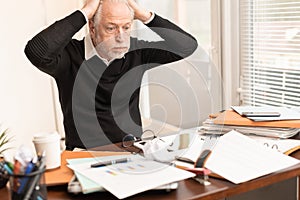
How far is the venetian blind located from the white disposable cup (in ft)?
4.78

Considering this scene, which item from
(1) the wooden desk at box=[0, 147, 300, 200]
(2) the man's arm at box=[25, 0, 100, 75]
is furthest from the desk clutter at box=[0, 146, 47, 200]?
(2) the man's arm at box=[25, 0, 100, 75]

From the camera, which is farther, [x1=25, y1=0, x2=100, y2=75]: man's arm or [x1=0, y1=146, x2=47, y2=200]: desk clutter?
[x1=25, y1=0, x2=100, y2=75]: man's arm

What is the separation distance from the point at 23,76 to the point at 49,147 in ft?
6.70

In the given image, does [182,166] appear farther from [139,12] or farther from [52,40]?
[139,12]

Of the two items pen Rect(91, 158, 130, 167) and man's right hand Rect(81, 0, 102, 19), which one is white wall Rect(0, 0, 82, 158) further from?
pen Rect(91, 158, 130, 167)

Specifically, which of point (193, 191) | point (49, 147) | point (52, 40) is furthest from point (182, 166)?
point (52, 40)

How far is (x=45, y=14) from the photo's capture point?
3029mm

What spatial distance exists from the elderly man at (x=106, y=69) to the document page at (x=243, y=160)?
0.58 meters

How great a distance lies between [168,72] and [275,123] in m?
1.24

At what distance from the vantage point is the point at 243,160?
1116 mm

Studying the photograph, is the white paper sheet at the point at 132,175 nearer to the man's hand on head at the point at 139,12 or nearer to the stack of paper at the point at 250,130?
the stack of paper at the point at 250,130

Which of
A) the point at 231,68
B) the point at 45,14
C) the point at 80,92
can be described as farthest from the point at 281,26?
the point at 45,14

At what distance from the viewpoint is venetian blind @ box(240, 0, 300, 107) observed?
Answer: 2.07 m

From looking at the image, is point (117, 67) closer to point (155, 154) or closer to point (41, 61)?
point (41, 61)
